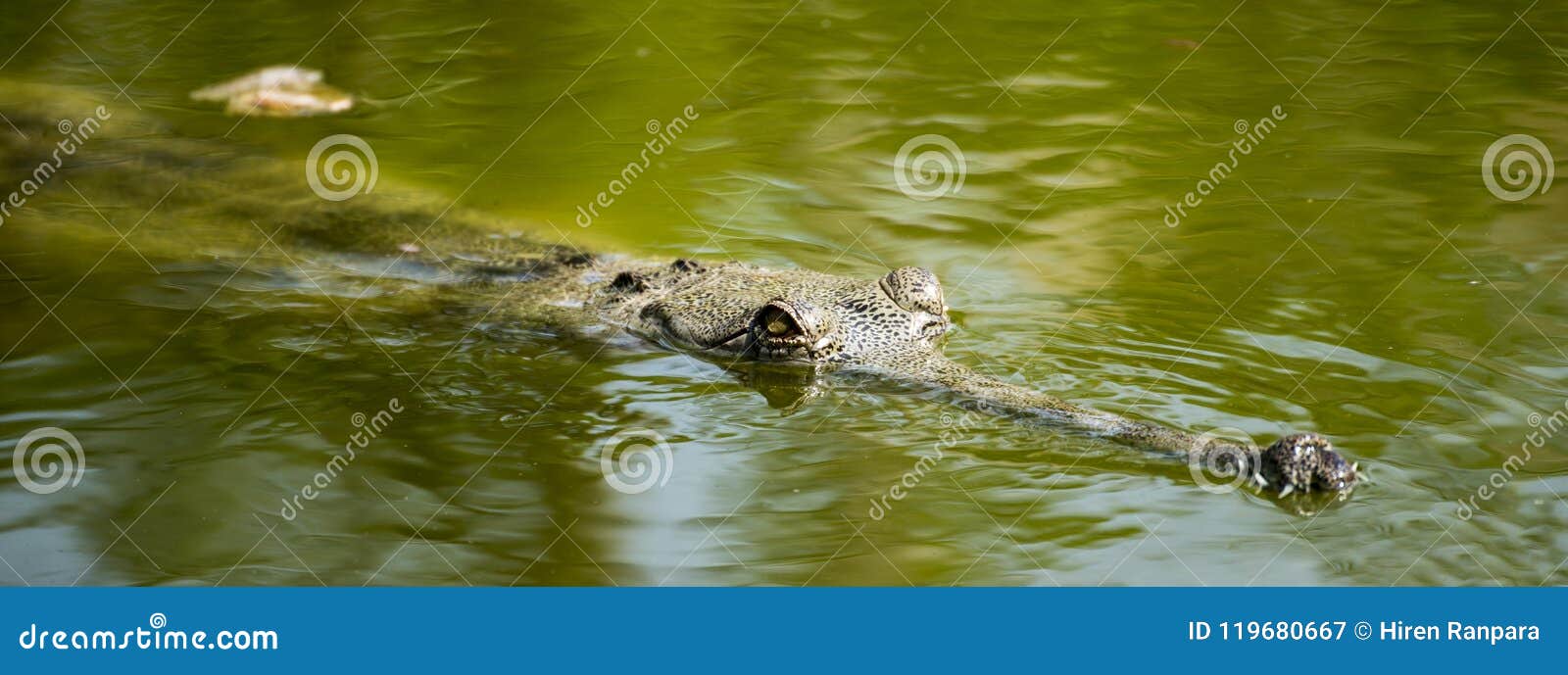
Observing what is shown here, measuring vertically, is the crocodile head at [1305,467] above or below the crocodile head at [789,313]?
below

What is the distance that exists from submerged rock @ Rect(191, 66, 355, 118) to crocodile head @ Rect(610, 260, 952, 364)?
492 cm

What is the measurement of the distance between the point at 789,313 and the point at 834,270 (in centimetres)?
157

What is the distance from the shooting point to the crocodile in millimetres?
6055

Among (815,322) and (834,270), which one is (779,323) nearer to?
(815,322)

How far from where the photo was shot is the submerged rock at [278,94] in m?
11.9

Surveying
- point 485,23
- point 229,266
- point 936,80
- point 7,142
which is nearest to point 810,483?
point 229,266

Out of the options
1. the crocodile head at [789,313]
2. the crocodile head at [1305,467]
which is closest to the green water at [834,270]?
the crocodile head at [1305,467]

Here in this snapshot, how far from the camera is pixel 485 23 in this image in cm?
1411

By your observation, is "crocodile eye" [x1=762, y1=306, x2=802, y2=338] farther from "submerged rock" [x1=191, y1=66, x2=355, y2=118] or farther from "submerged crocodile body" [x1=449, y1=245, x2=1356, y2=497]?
"submerged rock" [x1=191, y1=66, x2=355, y2=118]

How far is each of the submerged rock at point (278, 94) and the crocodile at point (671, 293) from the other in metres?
0.91

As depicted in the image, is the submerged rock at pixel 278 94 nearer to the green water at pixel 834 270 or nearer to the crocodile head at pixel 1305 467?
the green water at pixel 834 270

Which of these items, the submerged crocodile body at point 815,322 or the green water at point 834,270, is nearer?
the green water at point 834,270

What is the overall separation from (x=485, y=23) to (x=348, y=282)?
595 centimetres

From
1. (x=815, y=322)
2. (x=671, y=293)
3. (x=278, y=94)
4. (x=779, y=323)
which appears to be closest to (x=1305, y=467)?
(x=815, y=322)
